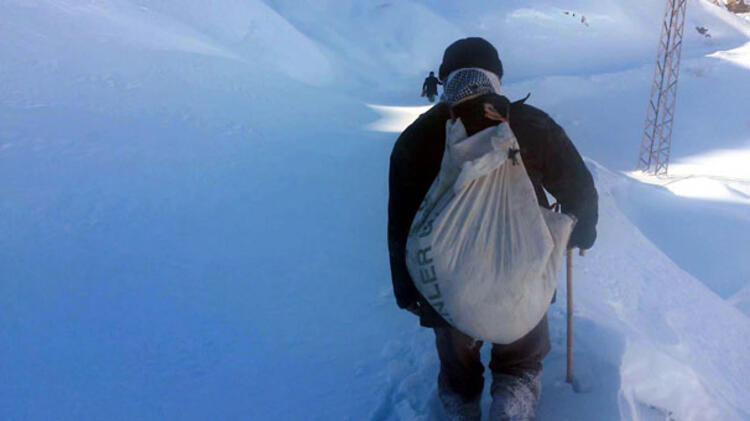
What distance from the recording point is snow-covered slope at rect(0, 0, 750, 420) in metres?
2.21

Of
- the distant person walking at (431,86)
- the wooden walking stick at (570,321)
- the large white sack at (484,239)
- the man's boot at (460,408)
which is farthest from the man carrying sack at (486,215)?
the distant person walking at (431,86)

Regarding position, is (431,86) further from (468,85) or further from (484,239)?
(484,239)

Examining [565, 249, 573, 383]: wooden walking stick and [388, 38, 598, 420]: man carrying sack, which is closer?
[388, 38, 598, 420]: man carrying sack

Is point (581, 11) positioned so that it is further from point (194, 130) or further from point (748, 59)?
point (194, 130)

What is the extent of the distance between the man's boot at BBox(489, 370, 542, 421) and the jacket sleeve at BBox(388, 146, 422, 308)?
1.28ft

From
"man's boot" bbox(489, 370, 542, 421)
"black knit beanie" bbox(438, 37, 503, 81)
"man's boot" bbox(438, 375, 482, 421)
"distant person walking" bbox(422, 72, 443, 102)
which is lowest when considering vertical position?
"man's boot" bbox(438, 375, 482, 421)

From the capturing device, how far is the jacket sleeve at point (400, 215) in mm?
1537

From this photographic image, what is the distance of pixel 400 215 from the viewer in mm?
1573

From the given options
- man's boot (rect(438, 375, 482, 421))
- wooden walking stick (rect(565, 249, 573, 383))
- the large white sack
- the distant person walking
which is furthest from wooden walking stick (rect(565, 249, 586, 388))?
the distant person walking

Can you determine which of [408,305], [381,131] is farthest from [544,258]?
[381,131]

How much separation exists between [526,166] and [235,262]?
2.42m

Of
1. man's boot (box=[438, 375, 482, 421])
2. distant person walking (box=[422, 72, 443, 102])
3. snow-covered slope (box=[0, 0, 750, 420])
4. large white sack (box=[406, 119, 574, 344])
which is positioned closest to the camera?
large white sack (box=[406, 119, 574, 344])

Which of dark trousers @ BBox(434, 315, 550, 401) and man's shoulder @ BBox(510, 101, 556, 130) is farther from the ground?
man's shoulder @ BBox(510, 101, 556, 130)

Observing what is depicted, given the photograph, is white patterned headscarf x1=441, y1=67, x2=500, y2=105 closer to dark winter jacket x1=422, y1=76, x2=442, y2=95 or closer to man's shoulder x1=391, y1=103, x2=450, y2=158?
man's shoulder x1=391, y1=103, x2=450, y2=158
